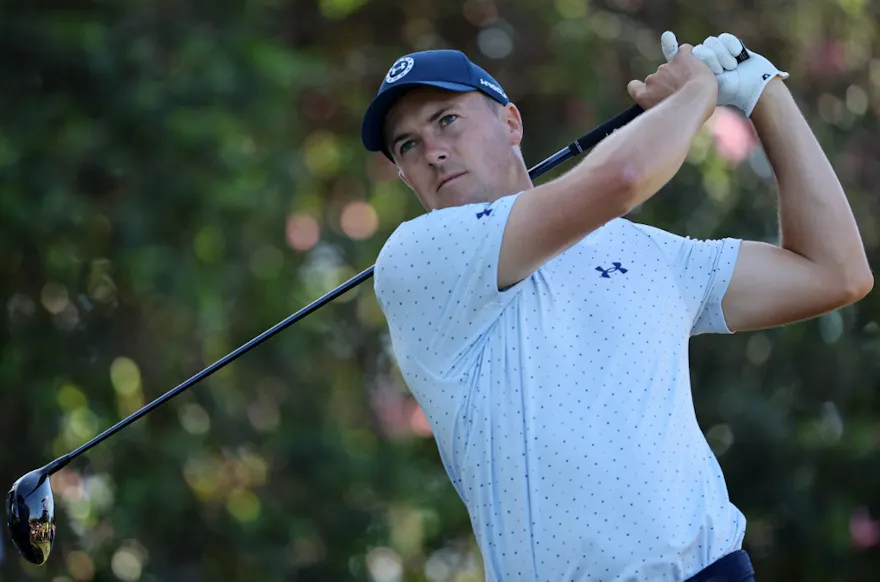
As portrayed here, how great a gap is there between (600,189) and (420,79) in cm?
52

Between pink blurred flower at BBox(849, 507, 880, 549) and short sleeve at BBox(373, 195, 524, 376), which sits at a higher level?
short sleeve at BBox(373, 195, 524, 376)

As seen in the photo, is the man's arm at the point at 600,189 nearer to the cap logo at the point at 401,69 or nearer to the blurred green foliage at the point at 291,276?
the cap logo at the point at 401,69

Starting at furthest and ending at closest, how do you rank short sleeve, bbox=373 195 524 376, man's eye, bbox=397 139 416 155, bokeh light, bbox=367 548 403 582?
1. bokeh light, bbox=367 548 403 582
2. man's eye, bbox=397 139 416 155
3. short sleeve, bbox=373 195 524 376

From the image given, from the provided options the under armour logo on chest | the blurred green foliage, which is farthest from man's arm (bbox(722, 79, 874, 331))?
the blurred green foliage

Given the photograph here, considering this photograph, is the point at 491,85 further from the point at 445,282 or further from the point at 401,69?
the point at 445,282

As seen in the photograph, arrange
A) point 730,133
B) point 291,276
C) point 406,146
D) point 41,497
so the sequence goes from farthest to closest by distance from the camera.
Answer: point 730,133, point 291,276, point 41,497, point 406,146

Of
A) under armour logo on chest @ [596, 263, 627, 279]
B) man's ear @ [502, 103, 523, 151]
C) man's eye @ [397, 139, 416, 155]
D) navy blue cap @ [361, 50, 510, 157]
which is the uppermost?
navy blue cap @ [361, 50, 510, 157]

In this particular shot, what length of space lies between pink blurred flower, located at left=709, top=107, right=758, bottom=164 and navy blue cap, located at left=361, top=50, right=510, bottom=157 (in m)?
3.87

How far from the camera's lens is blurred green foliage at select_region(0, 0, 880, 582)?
551cm

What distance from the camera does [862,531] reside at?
Answer: 21.7 ft

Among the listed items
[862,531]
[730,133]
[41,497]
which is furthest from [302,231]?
[41,497]

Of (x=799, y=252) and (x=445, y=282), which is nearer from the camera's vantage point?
(x=445, y=282)

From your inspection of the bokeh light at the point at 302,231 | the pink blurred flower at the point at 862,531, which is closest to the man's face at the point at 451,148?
the bokeh light at the point at 302,231

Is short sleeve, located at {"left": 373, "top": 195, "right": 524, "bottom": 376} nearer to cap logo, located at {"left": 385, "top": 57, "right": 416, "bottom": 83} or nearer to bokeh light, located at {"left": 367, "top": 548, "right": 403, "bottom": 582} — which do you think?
cap logo, located at {"left": 385, "top": 57, "right": 416, "bottom": 83}
